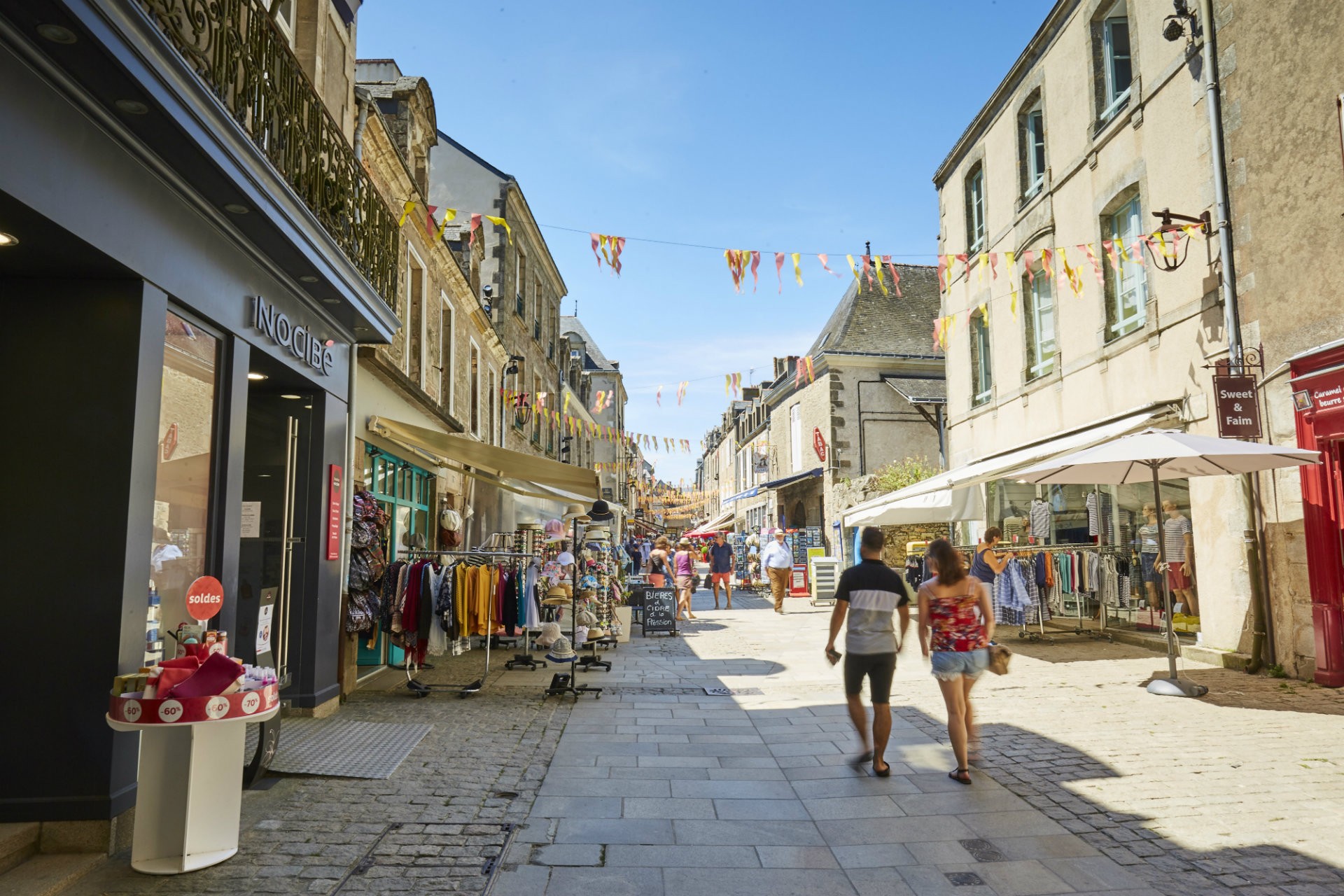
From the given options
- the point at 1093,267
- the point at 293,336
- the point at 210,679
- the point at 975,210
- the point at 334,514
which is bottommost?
the point at 210,679

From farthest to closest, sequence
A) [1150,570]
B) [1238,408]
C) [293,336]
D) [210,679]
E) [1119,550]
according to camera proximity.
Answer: [1119,550], [1150,570], [1238,408], [293,336], [210,679]

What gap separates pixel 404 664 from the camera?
960 cm

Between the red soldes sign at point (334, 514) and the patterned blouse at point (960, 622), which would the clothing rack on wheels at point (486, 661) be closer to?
the red soldes sign at point (334, 514)

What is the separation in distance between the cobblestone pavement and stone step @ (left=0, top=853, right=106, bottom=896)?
0.09 m

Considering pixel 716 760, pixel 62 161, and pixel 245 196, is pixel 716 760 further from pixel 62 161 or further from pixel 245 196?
pixel 62 161

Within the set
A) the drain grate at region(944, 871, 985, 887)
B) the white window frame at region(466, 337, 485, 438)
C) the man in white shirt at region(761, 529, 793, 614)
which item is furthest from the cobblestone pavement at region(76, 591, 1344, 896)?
the man in white shirt at region(761, 529, 793, 614)

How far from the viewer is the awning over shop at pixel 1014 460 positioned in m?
10.3

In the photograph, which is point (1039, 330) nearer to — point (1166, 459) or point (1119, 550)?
point (1119, 550)

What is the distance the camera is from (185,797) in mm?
3898

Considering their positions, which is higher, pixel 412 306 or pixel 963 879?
pixel 412 306

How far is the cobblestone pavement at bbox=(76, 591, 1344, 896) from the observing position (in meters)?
3.80

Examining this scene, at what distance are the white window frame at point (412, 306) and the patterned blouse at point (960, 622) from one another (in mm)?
7642

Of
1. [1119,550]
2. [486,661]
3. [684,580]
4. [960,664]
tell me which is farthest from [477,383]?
[960,664]

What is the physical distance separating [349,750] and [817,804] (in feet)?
10.9
